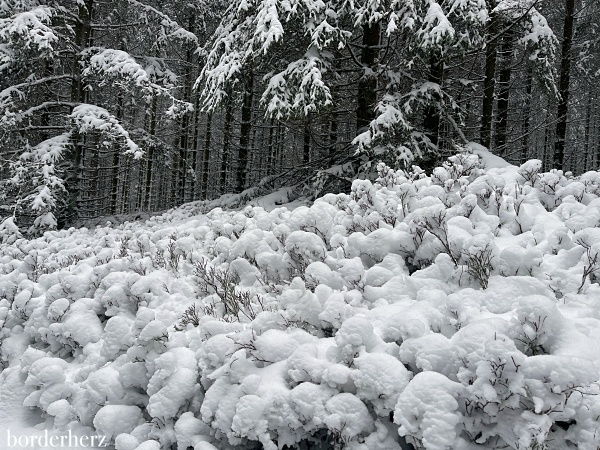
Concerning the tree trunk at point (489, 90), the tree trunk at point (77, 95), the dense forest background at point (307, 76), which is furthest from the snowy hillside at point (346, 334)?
the tree trunk at point (77, 95)

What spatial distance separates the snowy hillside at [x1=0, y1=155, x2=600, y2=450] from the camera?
1790 millimetres

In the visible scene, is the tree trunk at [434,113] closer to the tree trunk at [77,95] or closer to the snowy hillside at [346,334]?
the snowy hillside at [346,334]

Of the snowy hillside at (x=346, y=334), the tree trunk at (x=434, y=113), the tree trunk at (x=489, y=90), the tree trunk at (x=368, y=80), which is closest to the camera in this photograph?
the snowy hillside at (x=346, y=334)

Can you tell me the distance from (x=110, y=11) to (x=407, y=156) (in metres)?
14.0

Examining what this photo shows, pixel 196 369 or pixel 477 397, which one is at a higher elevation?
pixel 477 397

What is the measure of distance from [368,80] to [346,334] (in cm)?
734

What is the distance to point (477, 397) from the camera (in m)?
1.78

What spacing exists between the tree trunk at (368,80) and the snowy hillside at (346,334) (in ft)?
14.1

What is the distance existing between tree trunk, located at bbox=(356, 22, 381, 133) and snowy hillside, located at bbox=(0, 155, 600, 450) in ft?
14.1

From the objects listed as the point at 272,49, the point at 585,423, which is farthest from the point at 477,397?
the point at 272,49

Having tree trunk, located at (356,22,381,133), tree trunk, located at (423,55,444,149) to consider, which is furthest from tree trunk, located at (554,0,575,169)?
tree trunk, located at (356,22,381,133)

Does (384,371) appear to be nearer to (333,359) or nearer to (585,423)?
(333,359)

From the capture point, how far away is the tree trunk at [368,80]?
27.8 ft

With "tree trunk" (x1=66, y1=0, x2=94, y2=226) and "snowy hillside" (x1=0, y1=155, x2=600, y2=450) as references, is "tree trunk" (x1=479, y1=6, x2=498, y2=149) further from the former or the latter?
"tree trunk" (x1=66, y1=0, x2=94, y2=226)
